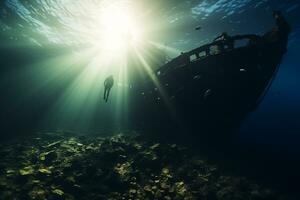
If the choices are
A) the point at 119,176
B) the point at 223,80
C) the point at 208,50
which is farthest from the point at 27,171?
the point at 208,50

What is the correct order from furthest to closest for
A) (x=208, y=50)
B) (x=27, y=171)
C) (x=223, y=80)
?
1. (x=208, y=50)
2. (x=223, y=80)
3. (x=27, y=171)

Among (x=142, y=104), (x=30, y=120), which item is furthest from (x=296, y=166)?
(x=30, y=120)

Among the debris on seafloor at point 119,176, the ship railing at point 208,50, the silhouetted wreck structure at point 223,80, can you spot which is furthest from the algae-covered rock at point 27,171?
the ship railing at point 208,50

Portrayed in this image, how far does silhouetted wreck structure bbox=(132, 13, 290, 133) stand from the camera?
28.6 ft

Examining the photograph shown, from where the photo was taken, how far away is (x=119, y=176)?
7.38 metres

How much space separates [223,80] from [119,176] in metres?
5.22

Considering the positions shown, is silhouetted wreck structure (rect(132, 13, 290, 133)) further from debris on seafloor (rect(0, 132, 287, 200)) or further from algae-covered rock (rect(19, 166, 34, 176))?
algae-covered rock (rect(19, 166, 34, 176))

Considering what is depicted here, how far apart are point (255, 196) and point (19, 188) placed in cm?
609


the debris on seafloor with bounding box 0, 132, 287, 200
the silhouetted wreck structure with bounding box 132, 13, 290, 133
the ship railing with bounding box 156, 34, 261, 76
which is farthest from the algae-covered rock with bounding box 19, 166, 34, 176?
the ship railing with bounding box 156, 34, 261, 76

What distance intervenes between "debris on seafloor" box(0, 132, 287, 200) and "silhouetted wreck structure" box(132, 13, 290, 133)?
6.46ft

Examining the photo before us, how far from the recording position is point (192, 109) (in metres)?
10.3

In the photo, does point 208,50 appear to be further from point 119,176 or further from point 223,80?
point 119,176

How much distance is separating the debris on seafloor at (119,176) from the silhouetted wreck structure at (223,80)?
1968 mm

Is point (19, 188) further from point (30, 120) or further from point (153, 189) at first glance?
point (30, 120)
